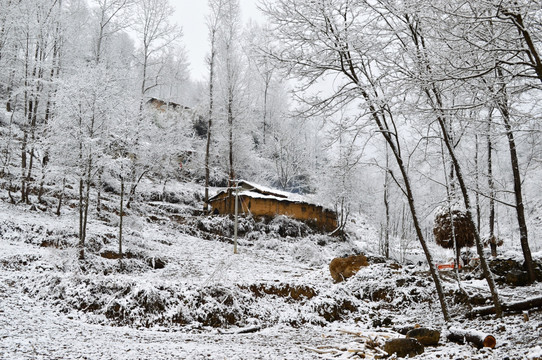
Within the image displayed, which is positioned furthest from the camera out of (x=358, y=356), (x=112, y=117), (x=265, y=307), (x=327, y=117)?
(x=112, y=117)

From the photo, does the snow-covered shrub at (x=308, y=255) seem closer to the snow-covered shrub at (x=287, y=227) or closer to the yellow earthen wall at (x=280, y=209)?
the snow-covered shrub at (x=287, y=227)

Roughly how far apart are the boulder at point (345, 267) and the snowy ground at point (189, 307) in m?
0.52

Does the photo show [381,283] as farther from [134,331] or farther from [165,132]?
[165,132]

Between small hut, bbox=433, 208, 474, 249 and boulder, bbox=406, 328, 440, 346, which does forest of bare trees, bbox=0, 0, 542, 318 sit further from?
boulder, bbox=406, 328, 440, 346

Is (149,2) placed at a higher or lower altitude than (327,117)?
higher

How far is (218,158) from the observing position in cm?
3378

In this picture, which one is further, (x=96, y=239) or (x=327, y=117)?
(x=96, y=239)

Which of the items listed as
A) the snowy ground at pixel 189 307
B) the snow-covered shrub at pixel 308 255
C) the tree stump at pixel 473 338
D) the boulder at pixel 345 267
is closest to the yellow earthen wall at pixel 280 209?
the snow-covered shrub at pixel 308 255

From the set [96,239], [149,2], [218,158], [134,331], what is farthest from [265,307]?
[218,158]

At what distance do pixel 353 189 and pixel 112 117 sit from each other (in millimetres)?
19377

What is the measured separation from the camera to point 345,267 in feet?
40.1

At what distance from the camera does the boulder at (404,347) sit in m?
5.04

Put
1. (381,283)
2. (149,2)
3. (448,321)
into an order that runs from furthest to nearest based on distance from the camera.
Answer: (149,2)
(381,283)
(448,321)

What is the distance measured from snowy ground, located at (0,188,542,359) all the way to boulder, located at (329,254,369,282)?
517mm
